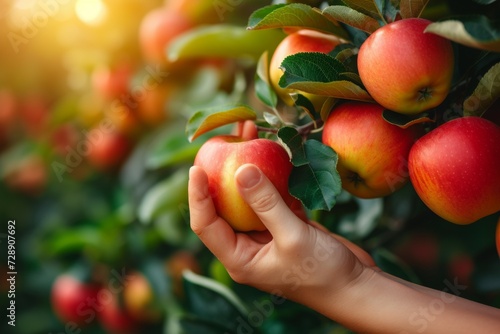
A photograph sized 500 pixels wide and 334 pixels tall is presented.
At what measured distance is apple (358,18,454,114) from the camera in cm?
59

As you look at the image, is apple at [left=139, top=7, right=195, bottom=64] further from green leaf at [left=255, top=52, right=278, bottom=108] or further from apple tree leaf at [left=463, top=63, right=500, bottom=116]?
apple tree leaf at [left=463, top=63, right=500, bottom=116]

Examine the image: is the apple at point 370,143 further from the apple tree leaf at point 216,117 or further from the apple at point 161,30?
the apple at point 161,30

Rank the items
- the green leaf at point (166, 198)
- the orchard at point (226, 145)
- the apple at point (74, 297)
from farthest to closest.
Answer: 1. the apple at point (74, 297)
2. the green leaf at point (166, 198)
3. the orchard at point (226, 145)

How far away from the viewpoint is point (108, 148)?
1525mm

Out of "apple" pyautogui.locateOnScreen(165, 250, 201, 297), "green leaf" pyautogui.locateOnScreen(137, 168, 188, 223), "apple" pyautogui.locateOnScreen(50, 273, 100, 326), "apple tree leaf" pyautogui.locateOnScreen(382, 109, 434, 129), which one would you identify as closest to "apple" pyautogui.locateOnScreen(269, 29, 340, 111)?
"apple tree leaf" pyautogui.locateOnScreen(382, 109, 434, 129)

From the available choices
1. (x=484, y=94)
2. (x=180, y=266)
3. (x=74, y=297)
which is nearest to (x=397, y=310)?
(x=484, y=94)

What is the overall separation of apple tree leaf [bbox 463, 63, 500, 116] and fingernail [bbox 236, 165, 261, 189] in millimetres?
256

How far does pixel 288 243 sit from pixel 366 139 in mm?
154

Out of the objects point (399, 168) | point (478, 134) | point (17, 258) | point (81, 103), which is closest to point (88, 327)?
point (17, 258)

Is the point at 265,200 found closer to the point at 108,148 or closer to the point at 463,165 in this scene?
the point at 463,165

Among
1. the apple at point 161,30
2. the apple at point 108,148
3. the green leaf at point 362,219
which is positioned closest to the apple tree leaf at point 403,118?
the green leaf at point 362,219

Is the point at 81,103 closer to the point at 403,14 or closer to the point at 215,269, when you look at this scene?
the point at 215,269

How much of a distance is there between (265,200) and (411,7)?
28cm

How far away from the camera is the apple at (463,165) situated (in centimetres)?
60
